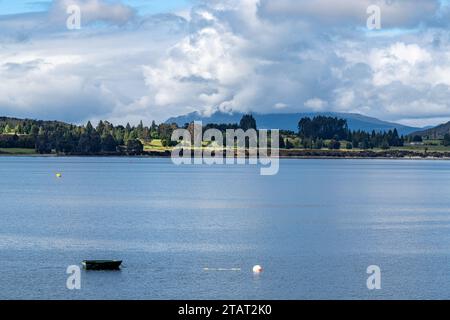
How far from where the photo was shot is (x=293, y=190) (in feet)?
621

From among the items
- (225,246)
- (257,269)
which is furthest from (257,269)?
(225,246)

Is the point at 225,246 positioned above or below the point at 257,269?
above

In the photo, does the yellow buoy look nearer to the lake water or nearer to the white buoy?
the white buoy

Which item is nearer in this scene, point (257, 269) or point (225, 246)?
point (257, 269)

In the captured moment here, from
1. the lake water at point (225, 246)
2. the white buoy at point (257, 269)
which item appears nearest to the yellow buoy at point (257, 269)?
the white buoy at point (257, 269)

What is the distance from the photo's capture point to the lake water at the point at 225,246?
213 ft

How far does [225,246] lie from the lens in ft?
284

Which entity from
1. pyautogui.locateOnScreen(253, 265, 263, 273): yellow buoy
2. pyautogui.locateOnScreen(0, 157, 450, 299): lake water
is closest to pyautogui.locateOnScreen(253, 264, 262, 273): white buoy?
pyautogui.locateOnScreen(253, 265, 263, 273): yellow buoy

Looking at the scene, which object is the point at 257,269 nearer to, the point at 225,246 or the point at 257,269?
the point at 257,269
